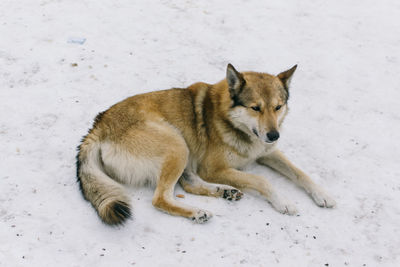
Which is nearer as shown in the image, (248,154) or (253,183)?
(253,183)

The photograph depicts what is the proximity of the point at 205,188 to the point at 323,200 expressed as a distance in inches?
46.6

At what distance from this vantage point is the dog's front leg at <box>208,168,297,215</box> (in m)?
3.60

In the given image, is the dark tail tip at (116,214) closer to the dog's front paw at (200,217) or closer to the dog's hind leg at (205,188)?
the dog's front paw at (200,217)

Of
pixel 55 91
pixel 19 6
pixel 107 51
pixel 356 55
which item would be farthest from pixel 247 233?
pixel 19 6

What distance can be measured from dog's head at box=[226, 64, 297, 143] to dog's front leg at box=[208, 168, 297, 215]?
0.44m

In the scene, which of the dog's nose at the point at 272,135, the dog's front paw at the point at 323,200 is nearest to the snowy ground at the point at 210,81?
the dog's front paw at the point at 323,200

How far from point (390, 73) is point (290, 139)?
95.8 inches

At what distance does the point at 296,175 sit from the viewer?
397 centimetres

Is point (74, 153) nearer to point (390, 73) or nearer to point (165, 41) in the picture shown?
point (165, 41)

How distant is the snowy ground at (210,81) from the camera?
10.4 ft

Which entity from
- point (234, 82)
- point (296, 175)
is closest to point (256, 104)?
point (234, 82)

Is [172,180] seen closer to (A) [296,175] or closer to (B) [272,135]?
(B) [272,135]

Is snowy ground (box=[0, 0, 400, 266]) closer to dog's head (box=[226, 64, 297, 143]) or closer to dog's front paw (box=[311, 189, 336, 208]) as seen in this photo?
dog's front paw (box=[311, 189, 336, 208])

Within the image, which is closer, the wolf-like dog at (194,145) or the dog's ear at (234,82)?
the wolf-like dog at (194,145)
